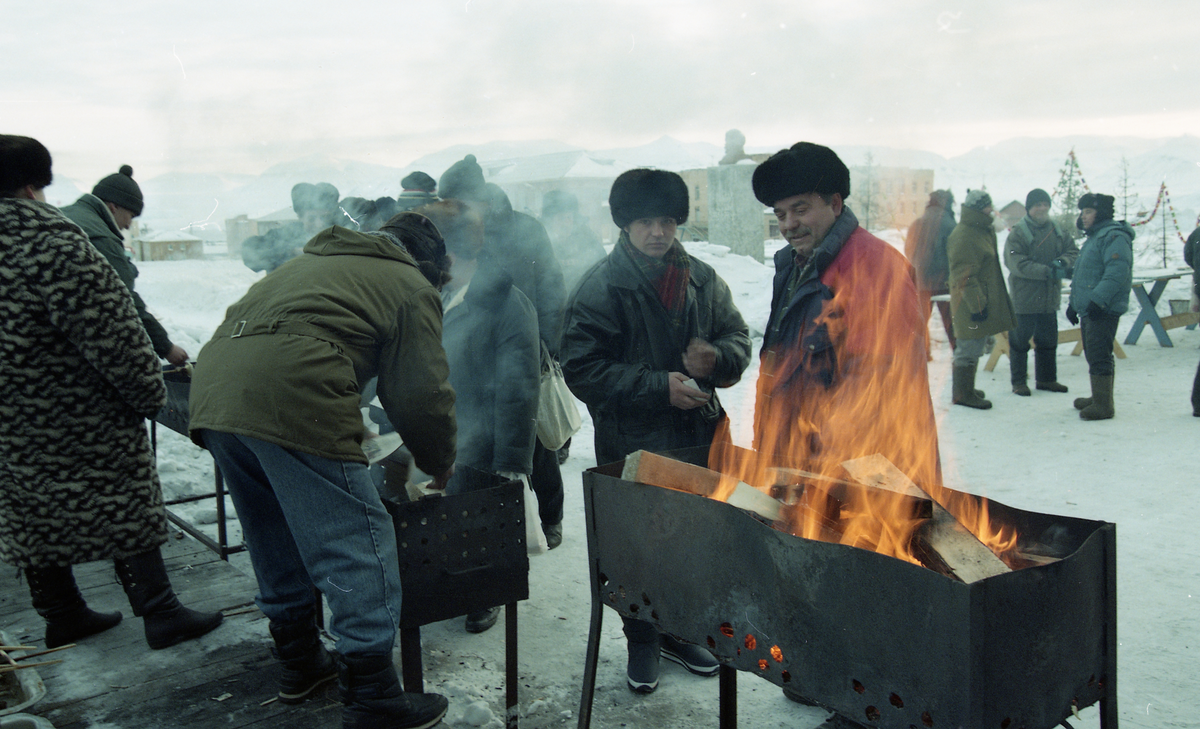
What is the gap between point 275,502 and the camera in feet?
8.92

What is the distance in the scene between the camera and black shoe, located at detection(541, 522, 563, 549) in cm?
460

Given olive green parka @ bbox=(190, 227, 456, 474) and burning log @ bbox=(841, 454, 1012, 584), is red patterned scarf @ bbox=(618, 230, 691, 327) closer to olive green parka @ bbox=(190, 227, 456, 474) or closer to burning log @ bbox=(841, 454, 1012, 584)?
olive green parka @ bbox=(190, 227, 456, 474)

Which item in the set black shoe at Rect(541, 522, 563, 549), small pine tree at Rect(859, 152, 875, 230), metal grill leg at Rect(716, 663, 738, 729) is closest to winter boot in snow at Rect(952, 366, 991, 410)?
black shoe at Rect(541, 522, 563, 549)

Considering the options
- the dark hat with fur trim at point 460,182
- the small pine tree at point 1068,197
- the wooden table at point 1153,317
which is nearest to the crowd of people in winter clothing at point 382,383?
the dark hat with fur trim at point 460,182

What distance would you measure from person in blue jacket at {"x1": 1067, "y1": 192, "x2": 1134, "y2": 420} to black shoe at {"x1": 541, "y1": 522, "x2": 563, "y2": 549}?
16.3 feet

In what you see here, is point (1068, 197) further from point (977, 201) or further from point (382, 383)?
point (382, 383)

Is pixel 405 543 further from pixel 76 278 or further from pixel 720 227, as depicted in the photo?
pixel 720 227

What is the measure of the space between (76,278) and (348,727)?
6.06 feet

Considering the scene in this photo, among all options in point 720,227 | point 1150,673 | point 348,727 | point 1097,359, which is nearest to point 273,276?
point 348,727

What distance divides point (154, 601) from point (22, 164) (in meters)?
1.78

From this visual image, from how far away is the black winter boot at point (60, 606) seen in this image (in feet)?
10.6

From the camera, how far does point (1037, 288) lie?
25.5ft

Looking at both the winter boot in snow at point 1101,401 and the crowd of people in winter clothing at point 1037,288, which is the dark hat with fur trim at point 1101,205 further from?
the winter boot in snow at point 1101,401

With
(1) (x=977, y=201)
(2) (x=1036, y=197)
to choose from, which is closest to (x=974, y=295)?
(1) (x=977, y=201)
